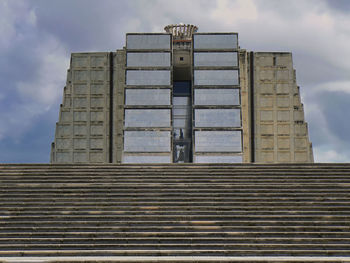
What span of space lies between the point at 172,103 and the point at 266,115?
6185mm

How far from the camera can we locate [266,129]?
36.4 m

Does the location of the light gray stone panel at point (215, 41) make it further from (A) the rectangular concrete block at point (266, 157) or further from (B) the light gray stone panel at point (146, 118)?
(A) the rectangular concrete block at point (266, 157)

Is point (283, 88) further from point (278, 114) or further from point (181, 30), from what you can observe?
point (181, 30)

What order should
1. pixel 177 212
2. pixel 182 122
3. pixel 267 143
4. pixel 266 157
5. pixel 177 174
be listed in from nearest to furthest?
1. pixel 177 212
2. pixel 177 174
3. pixel 266 157
4. pixel 267 143
5. pixel 182 122

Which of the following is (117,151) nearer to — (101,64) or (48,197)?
(101,64)

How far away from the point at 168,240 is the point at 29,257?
375 cm

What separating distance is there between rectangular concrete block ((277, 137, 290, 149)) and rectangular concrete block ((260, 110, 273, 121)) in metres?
1.50

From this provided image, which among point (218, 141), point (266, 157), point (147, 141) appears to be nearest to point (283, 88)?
point (266, 157)

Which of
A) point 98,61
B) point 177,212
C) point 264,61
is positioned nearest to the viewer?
point 177,212

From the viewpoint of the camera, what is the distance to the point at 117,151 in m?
36.2

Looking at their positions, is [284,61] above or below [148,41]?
below

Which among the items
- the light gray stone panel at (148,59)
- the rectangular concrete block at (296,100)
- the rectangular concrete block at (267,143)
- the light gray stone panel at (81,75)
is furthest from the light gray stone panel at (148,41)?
the rectangular concrete block at (296,100)

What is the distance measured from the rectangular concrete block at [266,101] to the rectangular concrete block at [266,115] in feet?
1.33

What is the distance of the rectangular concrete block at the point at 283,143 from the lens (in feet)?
119
